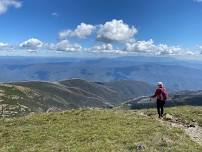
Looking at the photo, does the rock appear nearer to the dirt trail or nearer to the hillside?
the dirt trail

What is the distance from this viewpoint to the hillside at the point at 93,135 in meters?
24.0

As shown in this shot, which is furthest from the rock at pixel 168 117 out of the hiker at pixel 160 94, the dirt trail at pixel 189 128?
the hiker at pixel 160 94

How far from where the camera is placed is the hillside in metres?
24.0

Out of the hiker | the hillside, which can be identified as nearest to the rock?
the hiker

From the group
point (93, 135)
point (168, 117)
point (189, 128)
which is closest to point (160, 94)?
point (168, 117)

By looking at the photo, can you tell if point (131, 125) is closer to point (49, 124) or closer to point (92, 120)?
point (92, 120)

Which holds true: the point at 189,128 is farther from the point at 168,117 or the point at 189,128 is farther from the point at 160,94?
the point at 160,94

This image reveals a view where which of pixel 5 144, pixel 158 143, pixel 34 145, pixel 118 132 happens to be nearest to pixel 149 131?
pixel 118 132

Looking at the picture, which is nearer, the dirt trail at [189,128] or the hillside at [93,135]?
the hillside at [93,135]

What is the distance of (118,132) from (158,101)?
9.62 m

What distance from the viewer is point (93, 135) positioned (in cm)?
2777

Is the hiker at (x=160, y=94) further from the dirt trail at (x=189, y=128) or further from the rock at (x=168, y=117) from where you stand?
the dirt trail at (x=189, y=128)

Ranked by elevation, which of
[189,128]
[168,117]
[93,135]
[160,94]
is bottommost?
[189,128]

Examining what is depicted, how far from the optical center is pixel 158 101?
36.8m
